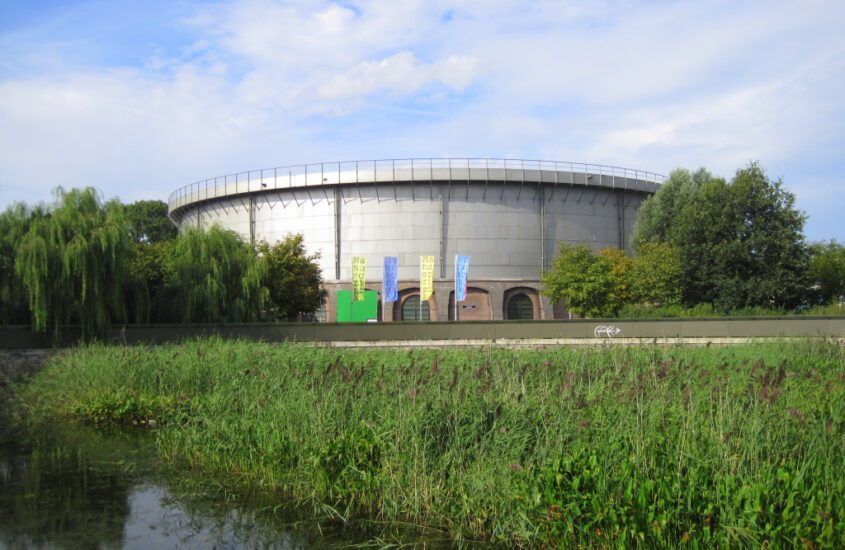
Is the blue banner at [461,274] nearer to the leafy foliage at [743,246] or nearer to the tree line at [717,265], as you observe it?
the tree line at [717,265]

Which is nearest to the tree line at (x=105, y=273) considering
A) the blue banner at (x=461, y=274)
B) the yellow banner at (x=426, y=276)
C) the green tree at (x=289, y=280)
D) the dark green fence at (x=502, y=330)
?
the dark green fence at (x=502, y=330)

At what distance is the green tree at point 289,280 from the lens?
121 feet

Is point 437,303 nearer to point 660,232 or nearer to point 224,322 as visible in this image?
point 660,232

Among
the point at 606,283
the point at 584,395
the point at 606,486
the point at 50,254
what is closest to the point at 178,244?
the point at 50,254

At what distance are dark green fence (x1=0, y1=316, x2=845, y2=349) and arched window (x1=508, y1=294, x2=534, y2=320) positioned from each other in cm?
1597

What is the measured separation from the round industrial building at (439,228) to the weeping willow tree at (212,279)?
13220 millimetres

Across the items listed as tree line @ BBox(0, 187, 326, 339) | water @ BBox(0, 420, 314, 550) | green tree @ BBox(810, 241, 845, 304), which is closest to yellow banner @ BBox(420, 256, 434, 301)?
tree line @ BBox(0, 187, 326, 339)

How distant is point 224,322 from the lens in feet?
97.2

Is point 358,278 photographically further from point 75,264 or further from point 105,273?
point 75,264

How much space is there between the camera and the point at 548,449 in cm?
800

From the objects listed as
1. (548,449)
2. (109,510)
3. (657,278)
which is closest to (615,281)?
(657,278)

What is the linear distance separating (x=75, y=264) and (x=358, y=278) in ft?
67.3

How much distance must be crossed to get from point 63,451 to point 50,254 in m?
11.8

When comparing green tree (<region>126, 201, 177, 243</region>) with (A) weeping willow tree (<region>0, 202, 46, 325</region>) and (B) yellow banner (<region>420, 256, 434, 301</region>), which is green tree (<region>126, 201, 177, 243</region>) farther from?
(A) weeping willow tree (<region>0, 202, 46, 325</region>)
